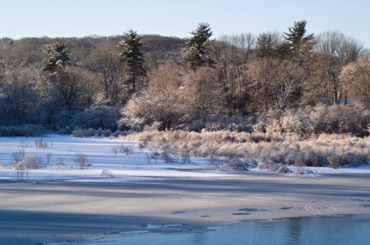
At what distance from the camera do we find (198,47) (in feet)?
192

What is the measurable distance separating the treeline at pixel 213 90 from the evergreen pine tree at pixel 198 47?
121 mm

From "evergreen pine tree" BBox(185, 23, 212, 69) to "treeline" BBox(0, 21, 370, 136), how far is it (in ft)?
0.40

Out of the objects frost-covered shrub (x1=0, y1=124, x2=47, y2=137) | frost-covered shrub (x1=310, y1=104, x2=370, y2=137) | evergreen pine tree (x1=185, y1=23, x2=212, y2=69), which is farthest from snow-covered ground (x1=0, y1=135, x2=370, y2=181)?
evergreen pine tree (x1=185, y1=23, x2=212, y2=69)

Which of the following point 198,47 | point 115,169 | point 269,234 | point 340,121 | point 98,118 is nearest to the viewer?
point 269,234

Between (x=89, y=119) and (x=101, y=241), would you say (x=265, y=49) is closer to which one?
(x=89, y=119)

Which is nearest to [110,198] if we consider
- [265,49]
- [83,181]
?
[83,181]

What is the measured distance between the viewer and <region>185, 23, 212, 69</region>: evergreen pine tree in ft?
190

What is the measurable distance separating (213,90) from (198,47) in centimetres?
736

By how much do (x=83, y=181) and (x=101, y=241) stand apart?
671 cm

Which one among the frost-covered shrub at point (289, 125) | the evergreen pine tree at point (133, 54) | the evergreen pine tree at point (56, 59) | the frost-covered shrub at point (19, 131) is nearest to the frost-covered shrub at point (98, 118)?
the evergreen pine tree at point (133, 54)

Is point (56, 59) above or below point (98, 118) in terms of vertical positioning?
above

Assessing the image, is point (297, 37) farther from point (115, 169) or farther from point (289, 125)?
point (115, 169)

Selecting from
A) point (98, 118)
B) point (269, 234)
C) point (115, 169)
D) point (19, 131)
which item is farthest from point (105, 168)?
point (98, 118)

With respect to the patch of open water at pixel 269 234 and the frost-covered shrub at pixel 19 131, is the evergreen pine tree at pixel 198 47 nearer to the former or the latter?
the frost-covered shrub at pixel 19 131
